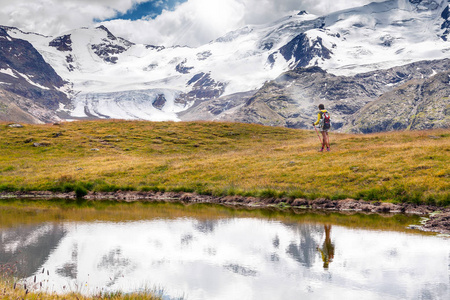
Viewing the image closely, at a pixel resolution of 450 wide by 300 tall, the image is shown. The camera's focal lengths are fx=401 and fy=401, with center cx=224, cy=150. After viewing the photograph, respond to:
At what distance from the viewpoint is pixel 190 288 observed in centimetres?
1251

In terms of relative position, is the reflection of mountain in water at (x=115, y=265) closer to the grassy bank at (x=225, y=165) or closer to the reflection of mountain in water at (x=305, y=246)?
the reflection of mountain in water at (x=305, y=246)

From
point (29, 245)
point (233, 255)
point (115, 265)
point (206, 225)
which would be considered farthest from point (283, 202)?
point (29, 245)

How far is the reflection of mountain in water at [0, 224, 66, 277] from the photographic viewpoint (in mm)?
15055

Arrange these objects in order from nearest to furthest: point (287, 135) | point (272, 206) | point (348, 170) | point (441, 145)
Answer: point (272, 206) < point (348, 170) < point (441, 145) < point (287, 135)

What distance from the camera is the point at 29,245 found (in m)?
17.8

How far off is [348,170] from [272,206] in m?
7.35

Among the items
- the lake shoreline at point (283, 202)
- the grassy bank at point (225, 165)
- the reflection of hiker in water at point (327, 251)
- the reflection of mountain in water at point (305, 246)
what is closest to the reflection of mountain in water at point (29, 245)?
the reflection of mountain in water at point (305, 246)

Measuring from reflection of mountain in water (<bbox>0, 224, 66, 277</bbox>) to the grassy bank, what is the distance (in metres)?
15.2

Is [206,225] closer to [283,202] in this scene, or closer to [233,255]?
[233,255]

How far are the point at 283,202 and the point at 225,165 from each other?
41.1 feet

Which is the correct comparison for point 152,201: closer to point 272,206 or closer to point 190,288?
point 272,206

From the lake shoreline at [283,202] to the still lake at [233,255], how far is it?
1494 mm

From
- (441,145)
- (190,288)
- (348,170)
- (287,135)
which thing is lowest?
(190,288)

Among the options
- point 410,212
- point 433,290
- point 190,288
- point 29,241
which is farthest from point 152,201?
point 433,290
